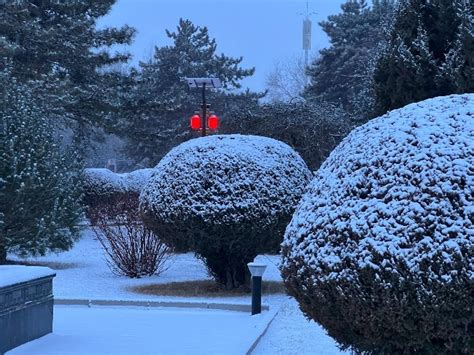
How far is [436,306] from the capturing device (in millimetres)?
5348

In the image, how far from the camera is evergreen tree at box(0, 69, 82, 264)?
1513cm

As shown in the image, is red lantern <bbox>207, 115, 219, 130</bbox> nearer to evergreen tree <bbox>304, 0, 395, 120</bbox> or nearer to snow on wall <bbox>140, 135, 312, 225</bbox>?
snow on wall <bbox>140, 135, 312, 225</bbox>

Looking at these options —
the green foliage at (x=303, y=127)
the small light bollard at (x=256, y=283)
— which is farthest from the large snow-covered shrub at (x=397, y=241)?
the green foliage at (x=303, y=127)

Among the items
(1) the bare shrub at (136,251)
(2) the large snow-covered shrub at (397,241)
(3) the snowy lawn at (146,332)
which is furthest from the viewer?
(1) the bare shrub at (136,251)

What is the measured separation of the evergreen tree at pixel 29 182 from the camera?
49.6 feet

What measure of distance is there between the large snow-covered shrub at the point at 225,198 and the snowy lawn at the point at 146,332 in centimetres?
154

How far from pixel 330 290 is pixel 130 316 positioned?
16.8ft

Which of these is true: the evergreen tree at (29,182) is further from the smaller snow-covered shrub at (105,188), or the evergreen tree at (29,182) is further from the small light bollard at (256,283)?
the smaller snow-covered shrub at (105,188)

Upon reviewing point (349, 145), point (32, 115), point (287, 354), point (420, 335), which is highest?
point (32, 115)

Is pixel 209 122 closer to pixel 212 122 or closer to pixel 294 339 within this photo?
pixel 212 122

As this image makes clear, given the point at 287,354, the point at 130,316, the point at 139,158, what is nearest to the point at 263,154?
the point at 130,316

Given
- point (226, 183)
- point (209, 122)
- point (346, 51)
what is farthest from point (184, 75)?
point (226, 183)

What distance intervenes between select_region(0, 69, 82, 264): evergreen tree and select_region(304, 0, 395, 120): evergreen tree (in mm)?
20767

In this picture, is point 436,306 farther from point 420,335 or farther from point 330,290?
point 330,290
